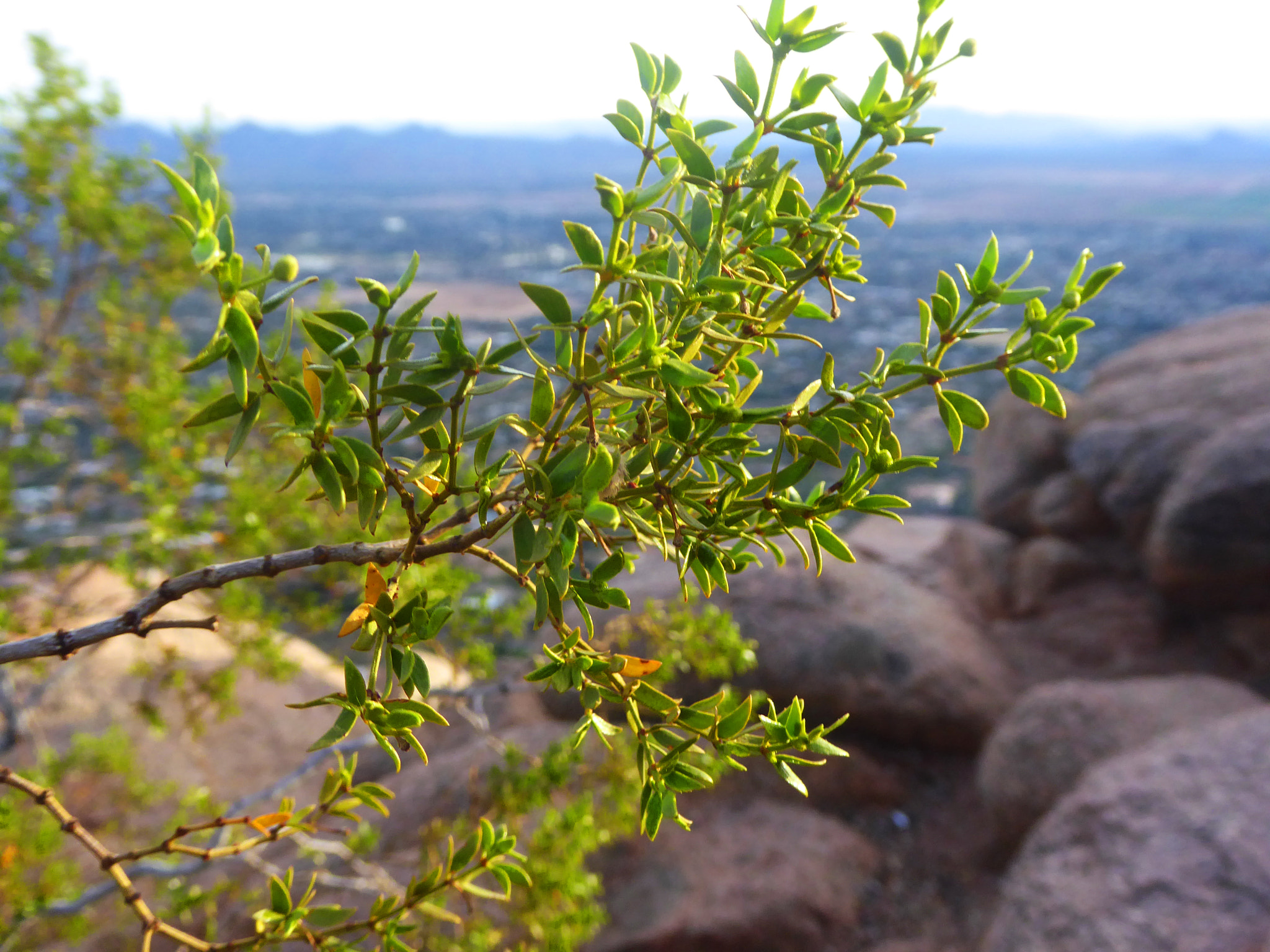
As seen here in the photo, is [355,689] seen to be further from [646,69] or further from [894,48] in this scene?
[894,48]

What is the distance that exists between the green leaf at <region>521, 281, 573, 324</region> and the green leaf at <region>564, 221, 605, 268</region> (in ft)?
0.15

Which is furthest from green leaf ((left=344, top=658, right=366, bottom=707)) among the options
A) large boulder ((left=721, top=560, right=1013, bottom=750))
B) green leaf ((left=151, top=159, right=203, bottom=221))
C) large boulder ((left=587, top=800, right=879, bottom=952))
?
large boulder ((left=721, top=560, right=1013, bottom=750))

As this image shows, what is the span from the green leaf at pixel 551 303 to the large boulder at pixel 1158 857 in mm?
3263

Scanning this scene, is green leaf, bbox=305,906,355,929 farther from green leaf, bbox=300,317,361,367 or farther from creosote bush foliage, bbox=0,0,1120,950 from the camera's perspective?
green leaf, bbox=300,317,361,367

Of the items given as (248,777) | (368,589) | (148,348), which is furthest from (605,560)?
(248,777)

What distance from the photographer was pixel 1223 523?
5891 millimetres

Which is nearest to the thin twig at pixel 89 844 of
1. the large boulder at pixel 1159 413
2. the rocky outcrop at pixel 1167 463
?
the rocky outcrop at pixel 1167 463

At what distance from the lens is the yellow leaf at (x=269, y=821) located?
1288 millimetres

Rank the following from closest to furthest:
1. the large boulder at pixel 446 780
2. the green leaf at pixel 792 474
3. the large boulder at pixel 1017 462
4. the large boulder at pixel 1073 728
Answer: the green leaf at pixel 792 474 < the large boulder at pixel 446 780 < the large boulder at pixel 1073 728 < the large boulder at pixel 1017 462

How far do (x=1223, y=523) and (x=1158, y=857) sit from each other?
11.8 ft

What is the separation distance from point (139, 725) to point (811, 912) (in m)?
5.53

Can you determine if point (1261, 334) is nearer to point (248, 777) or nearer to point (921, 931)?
point (921, 931)

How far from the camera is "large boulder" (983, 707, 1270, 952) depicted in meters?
2.94

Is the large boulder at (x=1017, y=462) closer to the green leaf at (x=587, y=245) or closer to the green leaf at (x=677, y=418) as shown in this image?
the green leaf at (x=677, y=418)
